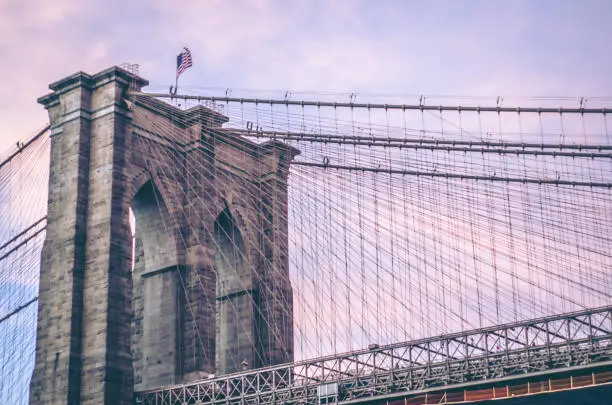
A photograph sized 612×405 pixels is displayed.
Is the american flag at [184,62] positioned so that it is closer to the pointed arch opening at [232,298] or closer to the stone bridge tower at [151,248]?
the stone bridge tower at [151,248]

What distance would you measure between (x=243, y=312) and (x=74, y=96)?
20.3 m

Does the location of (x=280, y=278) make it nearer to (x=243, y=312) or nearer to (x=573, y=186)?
(x=243, y=312)

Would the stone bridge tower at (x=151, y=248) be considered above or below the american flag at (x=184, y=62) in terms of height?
below

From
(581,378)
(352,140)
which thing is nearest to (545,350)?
(581,378)

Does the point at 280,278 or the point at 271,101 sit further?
the point at 280,278

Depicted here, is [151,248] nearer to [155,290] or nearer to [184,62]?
[155,290]

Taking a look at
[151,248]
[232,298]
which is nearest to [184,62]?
[151,248]

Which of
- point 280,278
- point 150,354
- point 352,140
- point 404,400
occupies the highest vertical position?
point 352,140

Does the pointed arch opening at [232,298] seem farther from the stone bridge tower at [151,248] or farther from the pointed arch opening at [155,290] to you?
the pointed arch opening at [155,290]

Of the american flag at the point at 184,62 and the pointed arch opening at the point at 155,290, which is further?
the american flag at the point at 184,62

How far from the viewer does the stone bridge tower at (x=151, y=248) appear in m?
59.8

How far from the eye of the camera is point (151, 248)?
2687 inches

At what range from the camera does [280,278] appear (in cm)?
7562

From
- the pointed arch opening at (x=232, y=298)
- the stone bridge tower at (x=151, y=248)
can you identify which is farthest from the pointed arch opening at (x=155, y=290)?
the pointed arch opening at (x=232, y=298)
